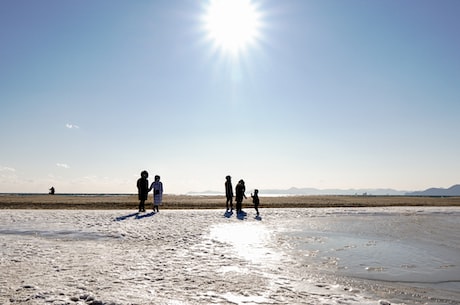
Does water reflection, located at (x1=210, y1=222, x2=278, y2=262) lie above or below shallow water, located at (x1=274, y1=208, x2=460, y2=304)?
above

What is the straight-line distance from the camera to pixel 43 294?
6270 millimetres

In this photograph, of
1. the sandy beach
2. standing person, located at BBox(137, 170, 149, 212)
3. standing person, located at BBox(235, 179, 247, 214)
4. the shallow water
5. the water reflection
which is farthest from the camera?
standing person, located at BBox(235, 179, 247, 214)

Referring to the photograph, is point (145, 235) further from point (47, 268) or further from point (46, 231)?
point (47, 268)

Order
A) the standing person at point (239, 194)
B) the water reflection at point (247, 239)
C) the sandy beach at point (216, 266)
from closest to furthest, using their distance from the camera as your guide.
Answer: the sandy beach at point (216, 266)
the water reflection at point (247, 239)
the standing person at point (239, 194)

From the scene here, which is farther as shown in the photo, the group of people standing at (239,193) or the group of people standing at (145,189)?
the group of people standing at (239,193)

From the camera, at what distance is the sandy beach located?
633 centimetres

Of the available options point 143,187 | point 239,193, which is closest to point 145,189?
point 143,187

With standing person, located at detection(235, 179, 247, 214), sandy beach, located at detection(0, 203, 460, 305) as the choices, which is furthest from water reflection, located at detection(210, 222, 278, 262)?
standing person, located at detection(235, 179, 247, 214)

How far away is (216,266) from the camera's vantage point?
28.6 ft

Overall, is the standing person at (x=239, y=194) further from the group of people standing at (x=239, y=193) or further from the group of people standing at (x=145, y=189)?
the group of people standing at (x=145, y=189)

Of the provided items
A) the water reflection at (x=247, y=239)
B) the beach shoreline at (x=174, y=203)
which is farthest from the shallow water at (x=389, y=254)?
the beach shoreline at (x=174, y=203)

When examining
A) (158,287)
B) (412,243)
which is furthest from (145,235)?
(412,243)

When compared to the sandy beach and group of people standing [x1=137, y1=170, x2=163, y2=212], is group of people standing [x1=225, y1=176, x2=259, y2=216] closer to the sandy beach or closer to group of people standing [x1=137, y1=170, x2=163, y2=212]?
group of people standing [x1=137, y1=170, x2=163, y2=212]

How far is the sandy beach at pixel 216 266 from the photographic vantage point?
6328mm
